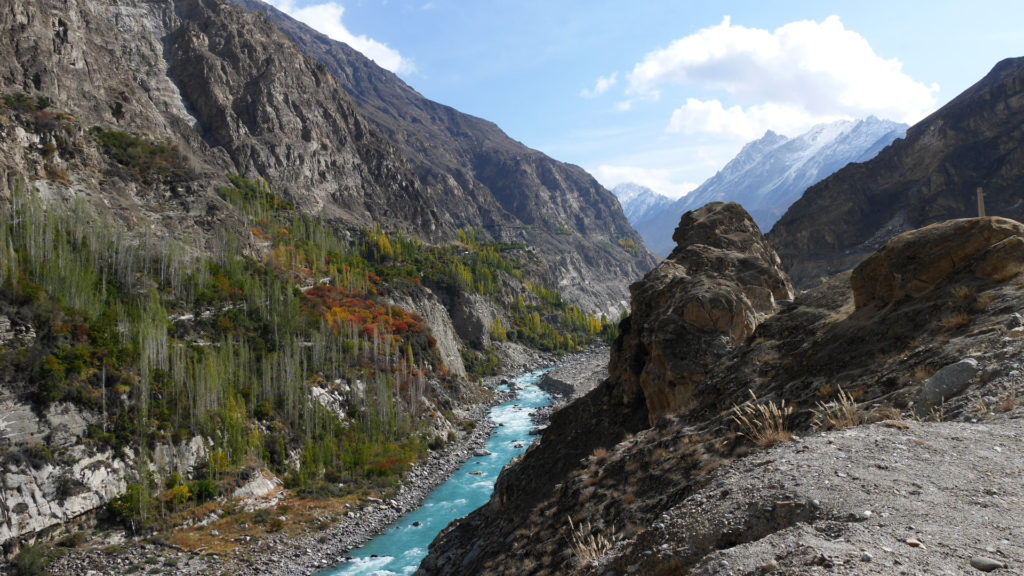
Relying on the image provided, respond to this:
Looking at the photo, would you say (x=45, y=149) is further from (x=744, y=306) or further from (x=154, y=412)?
(x=744, y=306)

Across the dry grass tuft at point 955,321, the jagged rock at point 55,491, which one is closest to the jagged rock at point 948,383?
the dry grass tuft at point 955,321

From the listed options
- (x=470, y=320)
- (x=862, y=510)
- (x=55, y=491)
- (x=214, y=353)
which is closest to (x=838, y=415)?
(x=862, y=510)

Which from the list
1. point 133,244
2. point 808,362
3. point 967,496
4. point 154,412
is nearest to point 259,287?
point 133,244

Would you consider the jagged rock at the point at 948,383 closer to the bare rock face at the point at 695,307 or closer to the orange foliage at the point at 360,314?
the bare rock face at the point at 695,307

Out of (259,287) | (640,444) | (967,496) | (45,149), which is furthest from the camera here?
(259,287)

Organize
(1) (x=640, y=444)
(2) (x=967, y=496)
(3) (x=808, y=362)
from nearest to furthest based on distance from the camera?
1. (2) (x=967, y=496)
2. (3) (x=808, y=362)
3. (1) (x=640, y=444)

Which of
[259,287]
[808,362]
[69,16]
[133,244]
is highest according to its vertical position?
[69,16]

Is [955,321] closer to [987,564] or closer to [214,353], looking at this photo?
[987,564]
